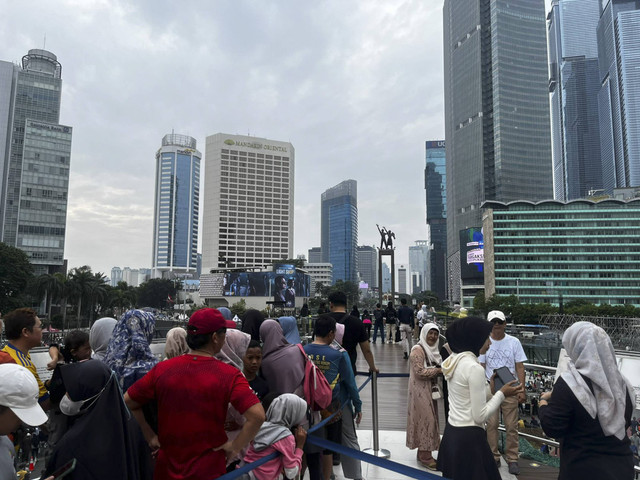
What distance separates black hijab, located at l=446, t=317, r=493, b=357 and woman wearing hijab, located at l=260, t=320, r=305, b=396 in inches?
44.9

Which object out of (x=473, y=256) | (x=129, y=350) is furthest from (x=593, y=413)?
(x=473, y=256)

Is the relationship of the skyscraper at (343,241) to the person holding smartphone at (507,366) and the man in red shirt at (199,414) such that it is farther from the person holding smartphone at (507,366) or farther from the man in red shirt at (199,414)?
the man in red shirt at (199,414)

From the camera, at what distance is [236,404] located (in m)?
1.96

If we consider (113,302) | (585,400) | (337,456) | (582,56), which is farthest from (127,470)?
(582,56)

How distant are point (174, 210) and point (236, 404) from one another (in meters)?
159

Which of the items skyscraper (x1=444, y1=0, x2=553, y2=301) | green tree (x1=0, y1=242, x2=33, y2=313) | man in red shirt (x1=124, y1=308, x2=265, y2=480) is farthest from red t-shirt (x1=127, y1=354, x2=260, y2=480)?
skyscraper (x1=444, y1=0, x2=553, y2=301)

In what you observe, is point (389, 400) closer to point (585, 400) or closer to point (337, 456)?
point (337, 456)

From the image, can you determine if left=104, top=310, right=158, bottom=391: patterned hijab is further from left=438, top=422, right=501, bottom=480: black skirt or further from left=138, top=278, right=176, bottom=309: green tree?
left=138, top=278, right=176, bottom=309: green tree

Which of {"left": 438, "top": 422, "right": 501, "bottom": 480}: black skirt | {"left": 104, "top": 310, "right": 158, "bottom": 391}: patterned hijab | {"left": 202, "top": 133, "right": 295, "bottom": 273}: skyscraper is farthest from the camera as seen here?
{"left": 202, "top": 133, "right": 295, "bottom": 273}: skyscraper

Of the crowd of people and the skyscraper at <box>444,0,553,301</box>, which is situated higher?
the skyscraper at <box>444,0,553,301</box>

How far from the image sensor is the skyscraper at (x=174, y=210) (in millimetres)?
149750

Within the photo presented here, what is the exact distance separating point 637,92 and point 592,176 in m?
42.8

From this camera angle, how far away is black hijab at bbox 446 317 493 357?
2660mm

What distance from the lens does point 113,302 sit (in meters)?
59.1
